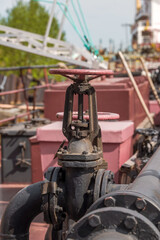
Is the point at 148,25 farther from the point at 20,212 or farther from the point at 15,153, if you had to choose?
the point at 20,212

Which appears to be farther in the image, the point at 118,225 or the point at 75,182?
the point at 75,182

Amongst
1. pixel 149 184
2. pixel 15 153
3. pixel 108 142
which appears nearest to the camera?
pixel 149 184

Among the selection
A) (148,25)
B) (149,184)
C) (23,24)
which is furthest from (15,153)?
(148,25)

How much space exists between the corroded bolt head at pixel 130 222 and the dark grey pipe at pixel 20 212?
84 centimetres

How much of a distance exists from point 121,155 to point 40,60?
37909mm

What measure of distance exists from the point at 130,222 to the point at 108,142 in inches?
101

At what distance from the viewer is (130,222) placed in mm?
1966

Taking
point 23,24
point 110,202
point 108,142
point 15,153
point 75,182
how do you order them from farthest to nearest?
point 23,24 < point 15,153 < point 108,142 < point 75,182 < point 110,202

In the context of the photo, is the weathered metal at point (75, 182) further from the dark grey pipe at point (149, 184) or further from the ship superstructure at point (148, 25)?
the ship superstructure at point (148, 25)

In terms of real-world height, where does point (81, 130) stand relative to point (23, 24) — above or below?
below

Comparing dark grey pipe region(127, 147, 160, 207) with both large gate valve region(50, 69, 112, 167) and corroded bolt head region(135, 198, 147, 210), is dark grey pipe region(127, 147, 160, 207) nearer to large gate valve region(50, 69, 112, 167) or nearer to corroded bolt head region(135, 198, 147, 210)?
corroded bolt head region(135, 198, 147, 210)

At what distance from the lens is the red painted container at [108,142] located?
4520 mm

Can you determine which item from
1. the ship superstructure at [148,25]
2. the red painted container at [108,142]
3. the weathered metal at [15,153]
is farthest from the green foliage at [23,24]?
the red painted container at [108,142]

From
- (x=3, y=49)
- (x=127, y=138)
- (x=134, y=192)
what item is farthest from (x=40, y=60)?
(x=134, y=192)
